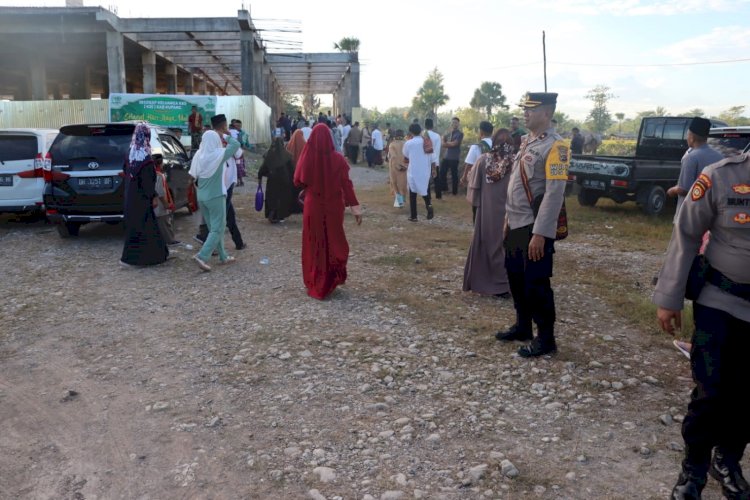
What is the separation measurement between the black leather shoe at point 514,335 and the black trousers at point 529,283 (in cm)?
3

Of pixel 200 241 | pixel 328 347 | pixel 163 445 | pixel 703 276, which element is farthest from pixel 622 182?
pixel 163 445

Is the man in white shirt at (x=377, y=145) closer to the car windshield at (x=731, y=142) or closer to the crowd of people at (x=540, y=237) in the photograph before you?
the crowd of people at (x=540, y=237)

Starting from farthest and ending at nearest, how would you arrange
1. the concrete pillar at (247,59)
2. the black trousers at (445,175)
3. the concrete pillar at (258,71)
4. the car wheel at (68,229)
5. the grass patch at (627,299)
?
1. the concrete pillar at (258,71)
2. the concrete pillar at (247,59)
3. the black trousers at (445,175)
4. the car wheel at (68,229)
5. the grass patch at (627,299)

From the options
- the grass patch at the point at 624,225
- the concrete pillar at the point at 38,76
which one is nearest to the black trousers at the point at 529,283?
the grass patch at the point at 624,225

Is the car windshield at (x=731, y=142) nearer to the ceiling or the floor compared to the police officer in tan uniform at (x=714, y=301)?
nearer to the ceiling

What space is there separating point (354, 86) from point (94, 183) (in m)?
24.1

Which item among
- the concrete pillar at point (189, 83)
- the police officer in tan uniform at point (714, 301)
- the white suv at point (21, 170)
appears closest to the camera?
the police officer in tan uniform at point (714, 301)

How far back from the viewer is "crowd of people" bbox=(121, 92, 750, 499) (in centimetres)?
252

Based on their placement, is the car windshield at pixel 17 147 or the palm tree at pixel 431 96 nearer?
the car windshield at pixel 17 147

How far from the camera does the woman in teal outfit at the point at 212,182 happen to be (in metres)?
6.81

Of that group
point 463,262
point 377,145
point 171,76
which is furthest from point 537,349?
point 171,76

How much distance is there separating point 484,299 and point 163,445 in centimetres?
360

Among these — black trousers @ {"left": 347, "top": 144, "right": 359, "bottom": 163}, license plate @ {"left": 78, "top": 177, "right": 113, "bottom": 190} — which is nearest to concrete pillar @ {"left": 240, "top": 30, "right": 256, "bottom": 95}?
black trousers @ {"left": 347, "top": 144, "right": 359, "bottom": 163}

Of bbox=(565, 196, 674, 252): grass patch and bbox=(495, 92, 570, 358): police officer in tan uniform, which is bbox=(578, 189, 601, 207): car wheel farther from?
bbox=(495, 92, 570, 358): police officer in tan uniform
